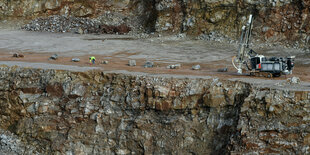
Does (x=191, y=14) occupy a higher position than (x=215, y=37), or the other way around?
(x=191, y=14)

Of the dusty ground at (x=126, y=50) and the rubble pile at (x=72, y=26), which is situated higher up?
the rubble pile at (x=72, y=26)

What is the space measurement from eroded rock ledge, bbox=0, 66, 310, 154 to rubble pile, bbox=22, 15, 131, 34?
658 inches

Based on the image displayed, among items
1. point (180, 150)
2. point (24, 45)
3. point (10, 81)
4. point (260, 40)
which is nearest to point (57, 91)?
point (10, 81)

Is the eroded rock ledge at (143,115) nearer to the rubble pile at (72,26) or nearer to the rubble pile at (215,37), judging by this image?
the rubble pile at (215,37)

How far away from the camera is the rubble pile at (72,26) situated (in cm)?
3183

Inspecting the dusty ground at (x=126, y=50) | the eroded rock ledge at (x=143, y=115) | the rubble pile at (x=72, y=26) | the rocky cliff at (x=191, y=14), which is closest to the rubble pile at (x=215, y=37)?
the rocky cliff at (x=191, y=14)

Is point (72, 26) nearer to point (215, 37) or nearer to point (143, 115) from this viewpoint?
point (215, 37)

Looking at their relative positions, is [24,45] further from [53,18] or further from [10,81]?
[10,81]

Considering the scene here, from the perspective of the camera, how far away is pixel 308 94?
12242mm

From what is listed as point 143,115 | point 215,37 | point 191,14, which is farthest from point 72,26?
point 143,115

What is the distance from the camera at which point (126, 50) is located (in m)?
24.3

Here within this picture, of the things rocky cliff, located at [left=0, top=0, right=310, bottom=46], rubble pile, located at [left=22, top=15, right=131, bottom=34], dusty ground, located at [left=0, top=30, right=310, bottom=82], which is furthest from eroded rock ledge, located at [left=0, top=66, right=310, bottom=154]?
rubble pile, located at [left=22, top=15, right=131, bottom=34]

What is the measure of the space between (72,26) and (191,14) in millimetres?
12166

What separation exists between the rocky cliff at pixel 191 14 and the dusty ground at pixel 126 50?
1916 millimetres
